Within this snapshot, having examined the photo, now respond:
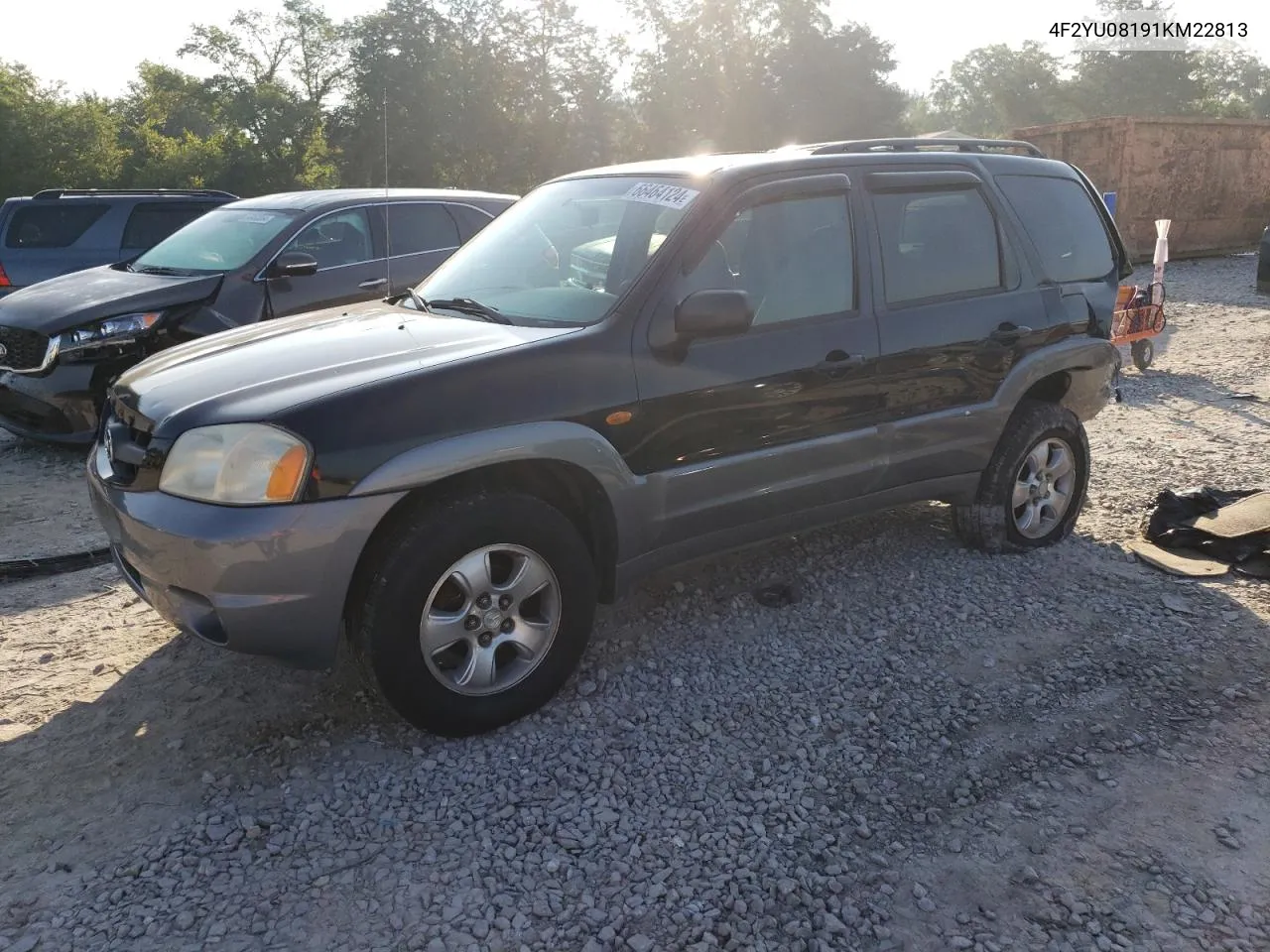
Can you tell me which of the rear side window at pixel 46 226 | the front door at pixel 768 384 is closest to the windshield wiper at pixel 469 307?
the front door at pixel 768 384

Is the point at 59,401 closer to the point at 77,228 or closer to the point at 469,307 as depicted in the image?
the point at 469,307

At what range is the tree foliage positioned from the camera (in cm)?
2892

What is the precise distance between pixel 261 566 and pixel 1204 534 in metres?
4.47

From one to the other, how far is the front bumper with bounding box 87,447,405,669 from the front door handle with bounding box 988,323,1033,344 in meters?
2.86

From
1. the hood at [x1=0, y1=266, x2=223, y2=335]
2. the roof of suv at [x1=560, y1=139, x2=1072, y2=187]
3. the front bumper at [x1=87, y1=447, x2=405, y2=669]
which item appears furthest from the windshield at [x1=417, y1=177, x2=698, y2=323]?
the hood at [x1=0, y1=266, x2=223, y2=335]

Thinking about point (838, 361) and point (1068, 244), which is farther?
point (1068, 244)

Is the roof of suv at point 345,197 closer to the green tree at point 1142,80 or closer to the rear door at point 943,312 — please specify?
the rear door at point 943,312

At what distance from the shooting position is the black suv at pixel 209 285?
6.17 metres

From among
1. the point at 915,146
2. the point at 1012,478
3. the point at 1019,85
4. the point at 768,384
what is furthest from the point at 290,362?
the point at 1019,85

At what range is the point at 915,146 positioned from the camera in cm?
453

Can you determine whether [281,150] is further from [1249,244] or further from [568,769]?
[568,769]

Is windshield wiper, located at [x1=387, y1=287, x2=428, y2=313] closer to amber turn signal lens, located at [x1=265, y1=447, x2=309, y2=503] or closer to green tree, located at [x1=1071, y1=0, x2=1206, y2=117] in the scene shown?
amber turn signal lens, located at [x1=265, y1=447, x2=309, y2=503]

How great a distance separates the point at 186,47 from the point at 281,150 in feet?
47.8

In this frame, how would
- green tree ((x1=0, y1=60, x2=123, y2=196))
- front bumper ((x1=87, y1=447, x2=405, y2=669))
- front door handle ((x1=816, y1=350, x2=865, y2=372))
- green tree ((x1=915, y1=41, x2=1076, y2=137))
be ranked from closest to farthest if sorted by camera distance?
1. front bumper ((x1=87, y1=447, x2=405, y2=669))
2. front door handle ((x1=816, y1=350, x2=865, y2=372))
3. green tree ((x1=0, y1=60, x2=123, y2=196))
4. green tree ((x1=915, y1=41, x2=1076, y2=137))
